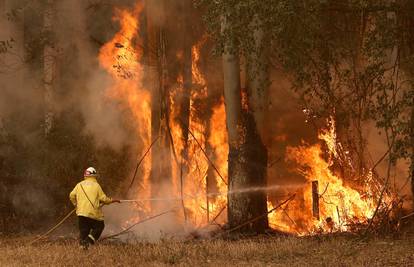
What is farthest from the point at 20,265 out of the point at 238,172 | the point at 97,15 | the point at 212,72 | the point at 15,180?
the point at 97,15

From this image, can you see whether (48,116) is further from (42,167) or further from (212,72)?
(212,72)

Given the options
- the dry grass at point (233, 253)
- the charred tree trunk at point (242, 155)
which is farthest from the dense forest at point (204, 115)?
the dry grass at point (233, 253)

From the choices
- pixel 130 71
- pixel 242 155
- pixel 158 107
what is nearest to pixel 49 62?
pixel 130 71

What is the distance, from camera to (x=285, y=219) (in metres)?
15.1

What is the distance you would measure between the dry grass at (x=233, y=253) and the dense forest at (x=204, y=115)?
136cm

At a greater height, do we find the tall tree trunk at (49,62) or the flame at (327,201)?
the tall tree trunk at (49,62)

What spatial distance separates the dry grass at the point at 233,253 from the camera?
30.6 ft

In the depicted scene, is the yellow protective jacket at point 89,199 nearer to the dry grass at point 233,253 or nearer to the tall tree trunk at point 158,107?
the dry grass at point 233,253

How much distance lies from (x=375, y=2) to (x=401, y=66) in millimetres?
1574

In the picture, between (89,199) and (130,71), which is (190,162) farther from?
(89,199)

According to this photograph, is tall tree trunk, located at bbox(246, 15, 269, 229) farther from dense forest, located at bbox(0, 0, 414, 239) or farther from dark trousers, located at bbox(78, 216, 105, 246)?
dark trousers, located at bbox(78, 216, 105, 246)

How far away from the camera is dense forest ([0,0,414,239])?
10.4 m

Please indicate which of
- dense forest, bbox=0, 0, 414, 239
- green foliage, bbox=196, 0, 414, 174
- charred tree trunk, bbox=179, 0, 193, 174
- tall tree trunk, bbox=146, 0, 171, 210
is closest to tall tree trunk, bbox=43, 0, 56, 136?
dense forest, bbox=0, 0, 414, 239

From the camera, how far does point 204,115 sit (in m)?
17.0
